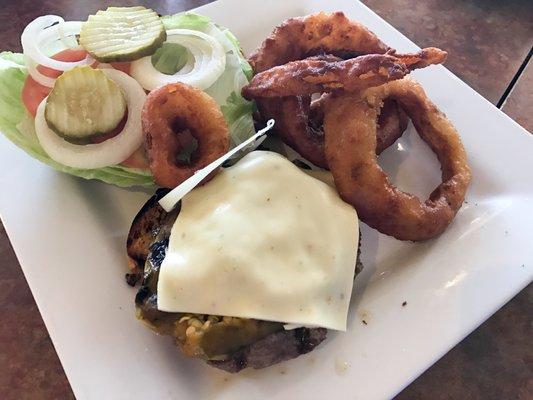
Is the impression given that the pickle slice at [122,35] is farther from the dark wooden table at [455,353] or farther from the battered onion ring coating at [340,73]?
the dark wooden table at [455,353]

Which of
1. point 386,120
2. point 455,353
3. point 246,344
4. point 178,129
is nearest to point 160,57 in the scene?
point 178,129

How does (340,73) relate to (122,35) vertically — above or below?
above

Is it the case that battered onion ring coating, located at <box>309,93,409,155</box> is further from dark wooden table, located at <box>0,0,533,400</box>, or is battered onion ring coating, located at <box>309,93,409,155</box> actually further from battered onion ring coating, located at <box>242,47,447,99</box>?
dark wooden table, located at <box>0,0,533,400</box>

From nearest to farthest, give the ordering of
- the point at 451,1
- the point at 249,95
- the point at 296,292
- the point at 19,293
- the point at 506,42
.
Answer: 1. the point at 296,292
2. the point at 19,293
3. the point at 249,95
4. the point at 506,42
5. the point at 451,1

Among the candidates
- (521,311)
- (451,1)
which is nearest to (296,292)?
(521,311)

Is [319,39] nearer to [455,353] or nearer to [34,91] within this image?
[34,91]

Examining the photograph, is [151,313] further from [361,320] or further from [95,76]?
[95,76]
